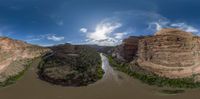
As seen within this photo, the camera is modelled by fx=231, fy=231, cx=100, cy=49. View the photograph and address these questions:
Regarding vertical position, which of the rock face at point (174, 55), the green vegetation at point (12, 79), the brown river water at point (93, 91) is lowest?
the brown river water at point (93, 91)

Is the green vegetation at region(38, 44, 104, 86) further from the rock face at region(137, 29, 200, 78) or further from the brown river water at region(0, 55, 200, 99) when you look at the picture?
the rock face at region(137, 29, 200, 78)

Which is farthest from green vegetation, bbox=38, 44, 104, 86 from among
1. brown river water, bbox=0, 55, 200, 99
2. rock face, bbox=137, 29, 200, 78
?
rock face, bbox=137, 29, 200, 78

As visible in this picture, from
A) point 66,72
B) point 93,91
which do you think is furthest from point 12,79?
point 93,91

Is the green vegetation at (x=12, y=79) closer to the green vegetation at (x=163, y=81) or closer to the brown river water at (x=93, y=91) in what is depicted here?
the brown river water at (x=93, y=91)

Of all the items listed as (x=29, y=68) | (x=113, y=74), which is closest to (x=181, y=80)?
(x=113, y=74)

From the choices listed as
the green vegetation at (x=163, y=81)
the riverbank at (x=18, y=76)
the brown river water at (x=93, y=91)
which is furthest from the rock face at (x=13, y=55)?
the green vegetation at (x=163, y=81)
